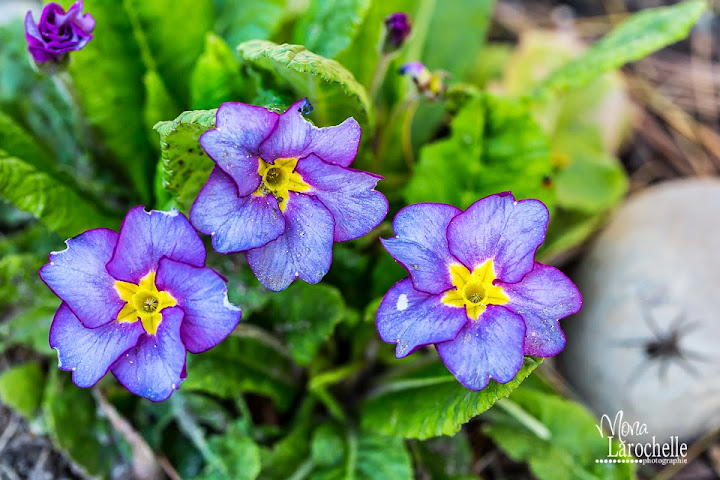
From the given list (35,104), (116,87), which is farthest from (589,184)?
(35,104)

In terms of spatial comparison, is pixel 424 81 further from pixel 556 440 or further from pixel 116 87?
pixel 556 440

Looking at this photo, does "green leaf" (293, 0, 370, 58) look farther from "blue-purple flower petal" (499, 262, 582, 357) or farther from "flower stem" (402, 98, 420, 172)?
"blue-purple flower petal" (499, 262, 582, 357)

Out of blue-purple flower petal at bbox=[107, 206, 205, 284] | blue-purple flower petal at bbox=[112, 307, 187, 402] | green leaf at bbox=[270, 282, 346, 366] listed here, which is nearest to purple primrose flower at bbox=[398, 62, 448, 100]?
green leaf at bbox=[270, 282, 346, 366]

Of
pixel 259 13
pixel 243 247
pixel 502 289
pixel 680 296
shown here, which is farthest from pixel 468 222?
pixel 680 296

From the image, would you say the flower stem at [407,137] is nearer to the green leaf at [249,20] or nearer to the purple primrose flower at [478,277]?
the green leaf at [249,20]

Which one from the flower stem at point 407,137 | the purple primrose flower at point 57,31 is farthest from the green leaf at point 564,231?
the purple primrose flower at point 57,31

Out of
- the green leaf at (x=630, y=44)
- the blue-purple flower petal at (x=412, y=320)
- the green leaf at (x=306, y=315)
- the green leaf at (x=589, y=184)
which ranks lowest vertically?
the green leaf at (x=589, y=184)
